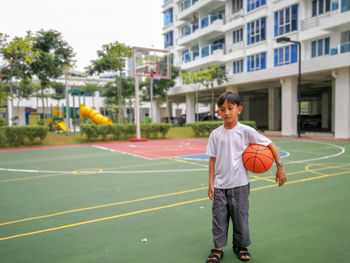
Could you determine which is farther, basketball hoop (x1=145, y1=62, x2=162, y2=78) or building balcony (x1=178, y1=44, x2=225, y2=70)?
building balcony (x1=178, y1=44, x2=225, y2=70)

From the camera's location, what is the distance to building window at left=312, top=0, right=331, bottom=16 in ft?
68.9

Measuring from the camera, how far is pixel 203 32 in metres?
31.7

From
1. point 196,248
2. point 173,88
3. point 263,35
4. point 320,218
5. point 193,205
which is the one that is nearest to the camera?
point 196,248

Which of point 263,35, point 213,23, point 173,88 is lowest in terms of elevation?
point 173,88

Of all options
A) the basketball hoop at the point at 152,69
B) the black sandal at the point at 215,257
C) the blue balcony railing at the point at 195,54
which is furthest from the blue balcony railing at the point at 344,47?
the black sandal at the point at 215,257

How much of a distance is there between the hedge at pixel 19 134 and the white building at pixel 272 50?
1586cm

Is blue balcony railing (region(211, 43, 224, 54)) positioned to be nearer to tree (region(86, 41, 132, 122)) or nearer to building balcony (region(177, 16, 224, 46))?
building balcony (region(177, 16, 224, 46))

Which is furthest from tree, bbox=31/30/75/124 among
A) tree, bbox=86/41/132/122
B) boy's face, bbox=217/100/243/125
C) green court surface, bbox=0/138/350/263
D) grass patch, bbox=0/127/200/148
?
boy's face, bbox=217/100/243/125

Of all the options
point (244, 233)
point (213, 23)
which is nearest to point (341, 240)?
point (244, 233)

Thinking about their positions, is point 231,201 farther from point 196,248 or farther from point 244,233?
point 196,248

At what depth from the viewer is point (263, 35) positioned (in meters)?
26.1

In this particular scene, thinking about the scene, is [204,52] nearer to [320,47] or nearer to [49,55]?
[320,47]

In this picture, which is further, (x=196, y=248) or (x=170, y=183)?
(x=170, y=183)

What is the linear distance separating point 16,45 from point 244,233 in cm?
2037
